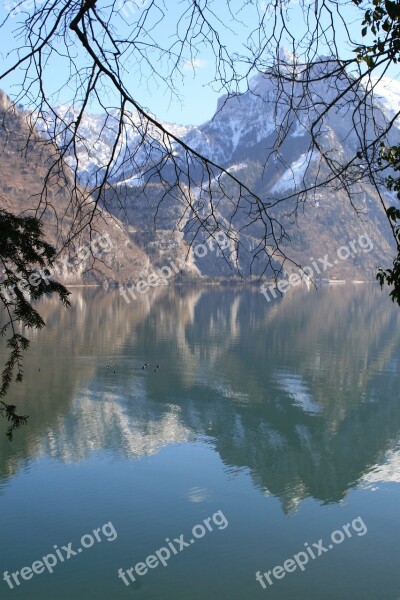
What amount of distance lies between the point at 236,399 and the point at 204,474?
1139 centimetres

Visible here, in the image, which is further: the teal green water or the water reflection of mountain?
the water reflection of mountain

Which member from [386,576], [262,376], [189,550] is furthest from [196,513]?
[262,376]

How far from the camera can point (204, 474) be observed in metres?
20.4

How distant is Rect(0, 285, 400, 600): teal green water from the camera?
1377cm

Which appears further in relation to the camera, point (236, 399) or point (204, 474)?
point (236, 399)

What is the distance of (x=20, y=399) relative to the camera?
2991cm

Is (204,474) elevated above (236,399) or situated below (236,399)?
below

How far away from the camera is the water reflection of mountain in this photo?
2264cm

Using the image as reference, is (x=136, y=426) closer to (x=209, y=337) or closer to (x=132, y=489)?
(x=132, y=489)

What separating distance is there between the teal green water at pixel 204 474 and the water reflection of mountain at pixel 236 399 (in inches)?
4.3

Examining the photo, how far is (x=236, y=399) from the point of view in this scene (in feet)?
104

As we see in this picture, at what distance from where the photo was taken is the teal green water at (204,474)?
13.8m

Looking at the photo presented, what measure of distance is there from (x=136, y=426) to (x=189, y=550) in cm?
1175

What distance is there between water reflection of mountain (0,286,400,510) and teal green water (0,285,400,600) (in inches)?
4.3
